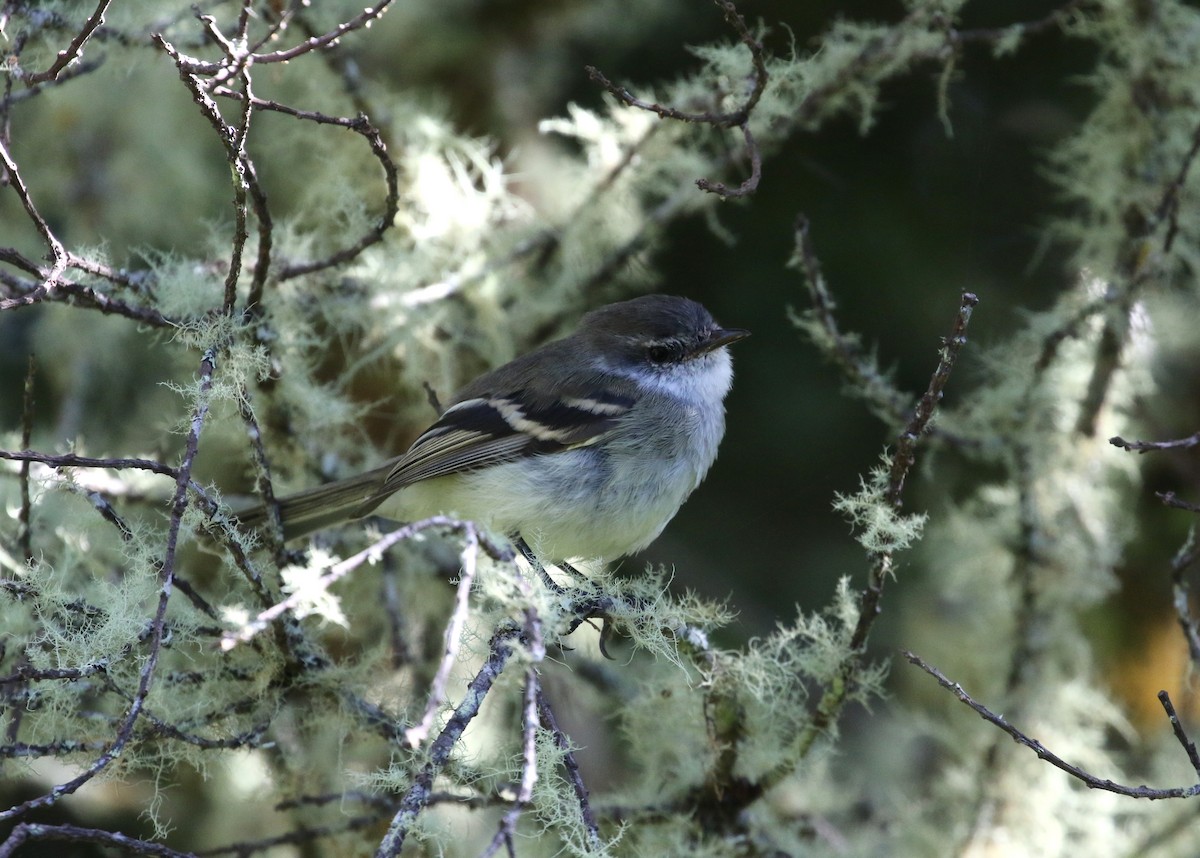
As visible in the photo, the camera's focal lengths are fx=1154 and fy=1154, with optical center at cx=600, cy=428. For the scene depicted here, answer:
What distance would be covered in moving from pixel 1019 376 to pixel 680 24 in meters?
1.99

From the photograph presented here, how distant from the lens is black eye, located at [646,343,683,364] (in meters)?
3.46

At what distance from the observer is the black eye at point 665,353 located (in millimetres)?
3460

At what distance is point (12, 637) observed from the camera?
234cm

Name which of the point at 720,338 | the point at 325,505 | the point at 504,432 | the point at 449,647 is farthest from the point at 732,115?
the point at 325,505

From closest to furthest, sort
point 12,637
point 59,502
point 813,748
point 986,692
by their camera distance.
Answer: point 12,637 < point 813,748 < point 59,502 < point 986,692

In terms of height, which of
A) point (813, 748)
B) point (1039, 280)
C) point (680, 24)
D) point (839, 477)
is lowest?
point (839, 477)

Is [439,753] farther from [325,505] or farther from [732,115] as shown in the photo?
[325,505]

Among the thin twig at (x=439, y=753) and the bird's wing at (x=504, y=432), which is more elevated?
the thin twig at (x=439, y=753)

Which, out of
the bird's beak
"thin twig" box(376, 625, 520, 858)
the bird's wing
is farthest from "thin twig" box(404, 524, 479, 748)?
the bird's beak

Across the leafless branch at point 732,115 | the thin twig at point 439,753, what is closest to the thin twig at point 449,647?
the thin twig at point 439,753

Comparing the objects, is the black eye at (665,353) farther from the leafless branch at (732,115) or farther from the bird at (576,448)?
the leafless branch at (732,115)

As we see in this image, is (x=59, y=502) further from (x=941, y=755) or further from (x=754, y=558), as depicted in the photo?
(x=941, y=755)

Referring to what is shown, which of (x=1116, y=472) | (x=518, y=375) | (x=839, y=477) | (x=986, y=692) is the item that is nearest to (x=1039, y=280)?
(x=1116, y=472)

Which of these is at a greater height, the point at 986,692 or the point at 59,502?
the point at 59,502
